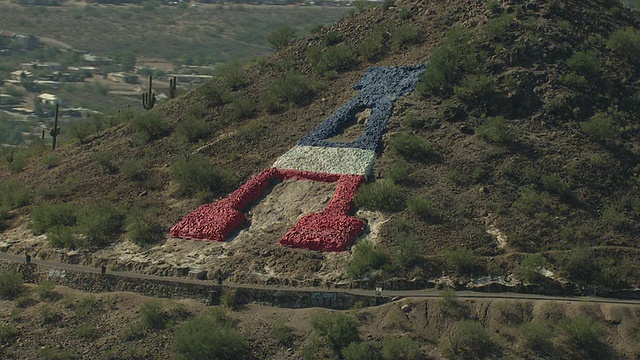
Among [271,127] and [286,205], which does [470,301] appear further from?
[271,127]

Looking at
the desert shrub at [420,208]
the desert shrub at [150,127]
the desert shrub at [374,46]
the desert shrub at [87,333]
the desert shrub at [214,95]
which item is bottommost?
the desert shrub at [87,333]

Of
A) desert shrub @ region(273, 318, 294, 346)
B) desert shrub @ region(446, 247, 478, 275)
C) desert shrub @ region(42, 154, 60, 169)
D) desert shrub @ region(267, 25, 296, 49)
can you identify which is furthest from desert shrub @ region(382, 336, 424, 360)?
desert shrub @ region(267, 25, 296, 49)

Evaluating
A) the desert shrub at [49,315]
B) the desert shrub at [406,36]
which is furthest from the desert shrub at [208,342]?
the desert shrub at [406,36]

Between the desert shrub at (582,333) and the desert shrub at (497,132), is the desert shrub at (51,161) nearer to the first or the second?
the desert shrub at (497,132)

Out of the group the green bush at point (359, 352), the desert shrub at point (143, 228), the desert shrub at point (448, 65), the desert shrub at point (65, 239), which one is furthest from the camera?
the desert shrub at point (448, 65)

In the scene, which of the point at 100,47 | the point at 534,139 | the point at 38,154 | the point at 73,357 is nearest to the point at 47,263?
the point at 73,357

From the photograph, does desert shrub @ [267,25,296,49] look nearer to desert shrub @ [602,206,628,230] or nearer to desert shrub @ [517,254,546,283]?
desert shrub @ [602,206,628,230]
